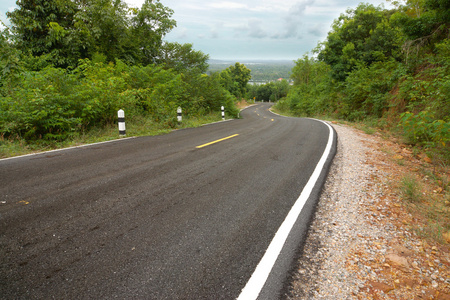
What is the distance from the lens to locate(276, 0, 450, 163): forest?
6.81m

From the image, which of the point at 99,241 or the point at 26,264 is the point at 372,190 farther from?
the point at 26,264

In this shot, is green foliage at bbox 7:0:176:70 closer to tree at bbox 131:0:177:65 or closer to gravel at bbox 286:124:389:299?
tree at bbox 131:0:177:65

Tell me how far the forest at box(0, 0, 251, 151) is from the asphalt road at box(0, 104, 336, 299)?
2.02m

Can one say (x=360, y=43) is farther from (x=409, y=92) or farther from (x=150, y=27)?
(x=150, y=27)

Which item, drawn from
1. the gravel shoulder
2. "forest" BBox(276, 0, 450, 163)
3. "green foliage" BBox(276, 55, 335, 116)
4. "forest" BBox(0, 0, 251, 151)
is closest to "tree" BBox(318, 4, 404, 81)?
"forest" BBox(276, 0, 450, 163)

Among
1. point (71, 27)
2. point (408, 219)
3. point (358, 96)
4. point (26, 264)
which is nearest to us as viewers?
point (26, 264)

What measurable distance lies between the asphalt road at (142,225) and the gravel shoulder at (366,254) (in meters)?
0.22

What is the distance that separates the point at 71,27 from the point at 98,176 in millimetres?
16127

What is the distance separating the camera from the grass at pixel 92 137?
5676 millimetres

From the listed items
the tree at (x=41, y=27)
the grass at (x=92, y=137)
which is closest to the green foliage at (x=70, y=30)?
the tree at (x=41, y=27)

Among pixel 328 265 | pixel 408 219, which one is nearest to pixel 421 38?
pixel 408 219

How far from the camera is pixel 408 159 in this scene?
632cm

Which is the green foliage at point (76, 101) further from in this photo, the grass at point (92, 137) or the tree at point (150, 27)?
the tree at point (150, 27)

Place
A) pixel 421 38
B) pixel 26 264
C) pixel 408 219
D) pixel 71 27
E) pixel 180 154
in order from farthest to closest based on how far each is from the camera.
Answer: pixel 71 27, pixel 421 38, pixel 180 154, pixel 408 219, pixel 26 264
